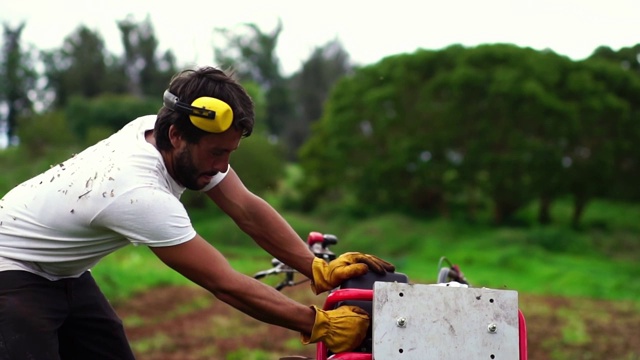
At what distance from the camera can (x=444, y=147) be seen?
29312mm

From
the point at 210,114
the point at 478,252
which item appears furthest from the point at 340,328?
the point at 478,252

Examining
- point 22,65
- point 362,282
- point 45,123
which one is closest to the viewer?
point 362,282

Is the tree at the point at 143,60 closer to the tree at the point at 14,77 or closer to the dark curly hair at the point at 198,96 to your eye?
the tree at the point at 14,77

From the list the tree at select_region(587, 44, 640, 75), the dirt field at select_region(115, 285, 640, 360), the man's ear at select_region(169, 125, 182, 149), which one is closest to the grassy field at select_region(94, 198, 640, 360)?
Result: the dirt field at select_region(115, 285, 640, 360)

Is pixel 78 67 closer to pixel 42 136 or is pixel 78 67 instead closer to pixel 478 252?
pixel 42 136

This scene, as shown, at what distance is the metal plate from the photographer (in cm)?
305

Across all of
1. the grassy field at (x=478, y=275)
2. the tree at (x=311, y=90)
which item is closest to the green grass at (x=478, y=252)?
the grassy field at (x=478, y=275)

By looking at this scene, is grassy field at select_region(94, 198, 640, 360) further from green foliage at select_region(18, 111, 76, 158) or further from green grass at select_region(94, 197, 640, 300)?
green foliage at select_region(18, 111, 76, 158)

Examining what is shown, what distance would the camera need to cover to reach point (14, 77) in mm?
52500

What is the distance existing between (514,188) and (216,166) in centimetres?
2537

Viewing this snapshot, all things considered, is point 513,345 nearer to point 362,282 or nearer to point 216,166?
point 362,282

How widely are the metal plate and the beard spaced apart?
2.93 ft

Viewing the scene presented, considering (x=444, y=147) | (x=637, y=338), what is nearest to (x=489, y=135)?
(x=444, y=147)

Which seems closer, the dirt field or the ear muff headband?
the ear muff headband
